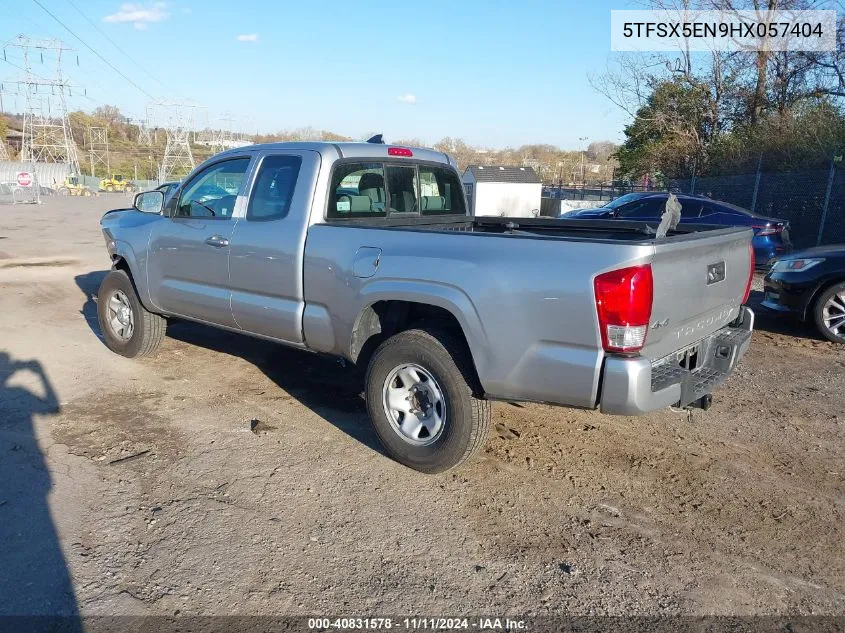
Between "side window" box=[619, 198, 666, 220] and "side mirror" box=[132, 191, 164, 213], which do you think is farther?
"side window" box=[619, 198, 666, 220]

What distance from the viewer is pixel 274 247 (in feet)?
15.3

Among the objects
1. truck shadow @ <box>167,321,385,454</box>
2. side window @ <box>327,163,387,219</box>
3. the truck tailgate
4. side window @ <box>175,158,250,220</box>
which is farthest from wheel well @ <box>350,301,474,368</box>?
side window @ <box>175,158,250,220</box>

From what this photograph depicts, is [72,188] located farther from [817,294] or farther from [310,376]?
A: [817,294]

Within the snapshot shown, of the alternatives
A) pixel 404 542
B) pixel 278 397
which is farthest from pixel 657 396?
pixel 278 397

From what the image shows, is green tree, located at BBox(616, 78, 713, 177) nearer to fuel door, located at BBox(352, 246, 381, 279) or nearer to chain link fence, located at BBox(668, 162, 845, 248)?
chain link fence, located at BBox(668, 162, 845, 248)

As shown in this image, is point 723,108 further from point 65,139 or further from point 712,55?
point 65,139

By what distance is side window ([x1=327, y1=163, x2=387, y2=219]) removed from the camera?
15.3 ft

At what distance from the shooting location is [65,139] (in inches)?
2657

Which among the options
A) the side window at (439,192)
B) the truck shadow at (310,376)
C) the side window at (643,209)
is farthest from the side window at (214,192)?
the side window at (643,209)

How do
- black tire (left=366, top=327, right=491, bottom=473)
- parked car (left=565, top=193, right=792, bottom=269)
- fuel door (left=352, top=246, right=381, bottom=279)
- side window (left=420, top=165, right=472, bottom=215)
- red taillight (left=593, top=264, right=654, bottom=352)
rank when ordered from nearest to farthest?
red taillight (left=593, top=264, right=654, bottom=352) < black tire (left=366, top=327, right=491, bottom=473) < fuel door (left=352, top=246, right=381, bottom=279) < side window (left=420, top=165, right=472, bottom=215) < parked car (left=565, top=193, right=792, bottom=269)

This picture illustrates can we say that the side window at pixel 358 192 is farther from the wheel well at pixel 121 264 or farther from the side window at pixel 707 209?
the side window at pixel 707 209

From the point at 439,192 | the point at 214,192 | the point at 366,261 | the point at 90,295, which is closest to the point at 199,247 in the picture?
the point at 214,192

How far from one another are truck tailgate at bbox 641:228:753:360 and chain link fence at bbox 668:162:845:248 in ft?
40.6

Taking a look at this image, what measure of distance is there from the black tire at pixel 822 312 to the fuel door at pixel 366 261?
5693 mm
